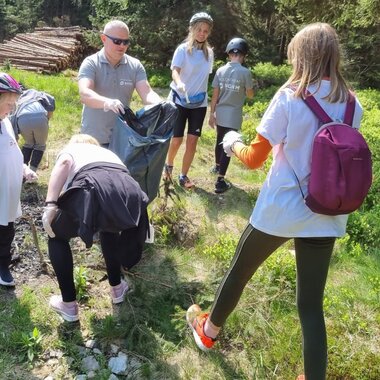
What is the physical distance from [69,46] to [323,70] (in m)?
14.2

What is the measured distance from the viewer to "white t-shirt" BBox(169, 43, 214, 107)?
516 centimetres

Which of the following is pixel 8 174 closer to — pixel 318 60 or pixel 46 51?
pixel 318 60

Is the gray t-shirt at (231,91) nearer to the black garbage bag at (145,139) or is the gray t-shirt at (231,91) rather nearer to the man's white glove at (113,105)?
the black garbage bag at (145,139)

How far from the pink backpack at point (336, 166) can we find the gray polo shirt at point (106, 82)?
2.08 m

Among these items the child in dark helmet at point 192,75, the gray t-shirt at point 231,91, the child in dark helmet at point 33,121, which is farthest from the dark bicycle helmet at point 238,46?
the child in dark helmet at point 33,121

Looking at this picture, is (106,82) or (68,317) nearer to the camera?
(68,317)

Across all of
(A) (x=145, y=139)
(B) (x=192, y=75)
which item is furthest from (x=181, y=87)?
(A) (x=145, y=139)

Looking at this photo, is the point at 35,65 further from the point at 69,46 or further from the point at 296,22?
the point at 296,22

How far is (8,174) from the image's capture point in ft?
10.4

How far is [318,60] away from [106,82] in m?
2.09

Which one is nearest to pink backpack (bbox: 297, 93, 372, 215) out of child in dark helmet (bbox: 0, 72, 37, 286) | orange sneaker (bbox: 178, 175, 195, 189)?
child in dark helmet (bbox: 0, 72, 37, 286)

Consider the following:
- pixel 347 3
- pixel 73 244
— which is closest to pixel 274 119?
pixel 73 244

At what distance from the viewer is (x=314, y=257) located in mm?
2432

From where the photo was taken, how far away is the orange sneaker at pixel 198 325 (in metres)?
3.05
